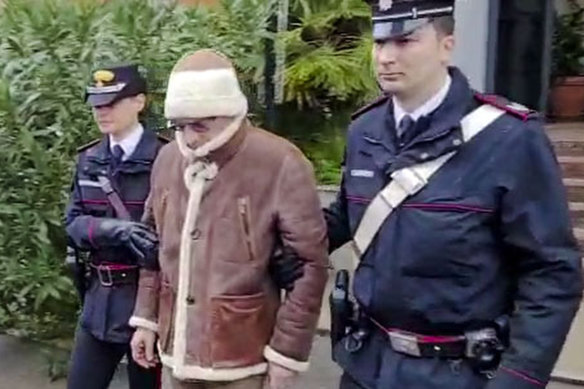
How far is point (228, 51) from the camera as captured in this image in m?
6.56

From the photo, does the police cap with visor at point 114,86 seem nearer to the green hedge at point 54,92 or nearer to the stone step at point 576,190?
the green hedge at point 54,92

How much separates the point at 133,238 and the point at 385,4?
4.75 feet

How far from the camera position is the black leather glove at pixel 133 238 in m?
3.91

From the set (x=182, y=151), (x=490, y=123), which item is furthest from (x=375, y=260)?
(x=182, y=151)

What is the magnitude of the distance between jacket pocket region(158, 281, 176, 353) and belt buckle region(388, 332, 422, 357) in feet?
2.82

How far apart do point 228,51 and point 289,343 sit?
337 centimetres

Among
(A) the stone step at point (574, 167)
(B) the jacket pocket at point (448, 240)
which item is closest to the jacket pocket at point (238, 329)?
(B) the jacket pocket at point (448, 240)

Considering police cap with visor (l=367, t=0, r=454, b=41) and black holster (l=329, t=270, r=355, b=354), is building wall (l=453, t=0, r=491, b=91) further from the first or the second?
police cap with visor (l=367, t=0, r=454, b=41)

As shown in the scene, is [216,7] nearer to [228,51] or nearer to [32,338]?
[228,51]

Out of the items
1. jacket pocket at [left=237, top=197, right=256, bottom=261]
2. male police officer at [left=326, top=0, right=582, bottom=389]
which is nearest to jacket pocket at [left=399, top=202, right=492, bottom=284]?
male police officer at [left=326, top=0, right=582, bottom=389]

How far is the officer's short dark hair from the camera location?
2949 millimetres

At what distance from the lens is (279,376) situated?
3516 millimetres

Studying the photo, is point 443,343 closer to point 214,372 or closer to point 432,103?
point 432,103

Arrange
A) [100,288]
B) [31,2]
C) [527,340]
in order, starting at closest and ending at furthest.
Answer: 1. [527,340]
2. [100,288]
3. [31,2]
